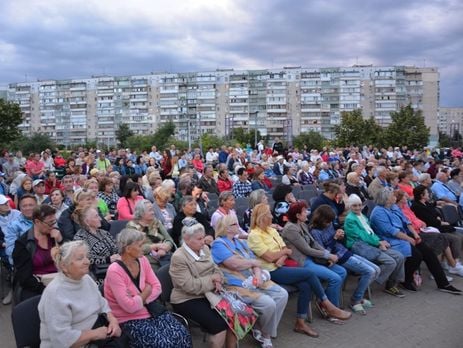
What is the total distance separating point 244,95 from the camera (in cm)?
8825

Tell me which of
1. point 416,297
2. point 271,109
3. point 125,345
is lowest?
point 416,297

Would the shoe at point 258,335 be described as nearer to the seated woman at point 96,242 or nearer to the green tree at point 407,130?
the seated woman at point 96,242

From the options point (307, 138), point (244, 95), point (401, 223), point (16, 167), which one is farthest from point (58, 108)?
point (401, 223)

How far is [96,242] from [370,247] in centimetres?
341

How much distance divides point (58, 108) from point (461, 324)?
103 meters

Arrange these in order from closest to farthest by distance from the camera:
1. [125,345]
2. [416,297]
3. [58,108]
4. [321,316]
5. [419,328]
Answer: [125,345]
[419,328]
[321,316]
[416,297]
[58,108]

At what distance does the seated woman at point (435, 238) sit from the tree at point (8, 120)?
2472 centimetres

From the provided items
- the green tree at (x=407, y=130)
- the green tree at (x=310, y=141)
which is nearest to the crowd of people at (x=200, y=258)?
the green tree at (x=407, y=130)

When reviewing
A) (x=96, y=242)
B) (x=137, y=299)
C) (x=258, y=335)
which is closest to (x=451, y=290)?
(x=258, y=335)

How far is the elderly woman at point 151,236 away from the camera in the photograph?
4.78 m

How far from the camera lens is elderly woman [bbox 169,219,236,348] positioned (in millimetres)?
3742

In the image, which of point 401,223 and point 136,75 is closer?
point 401,223

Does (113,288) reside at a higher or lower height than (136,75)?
lower

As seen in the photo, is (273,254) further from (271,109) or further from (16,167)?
(271,109)
